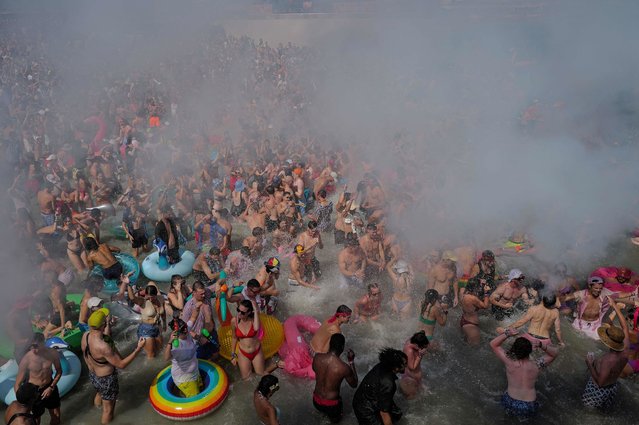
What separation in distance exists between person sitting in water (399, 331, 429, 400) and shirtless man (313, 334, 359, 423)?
33.2 inches

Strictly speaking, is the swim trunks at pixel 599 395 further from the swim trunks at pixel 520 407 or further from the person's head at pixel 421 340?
the person's head at pixel 421 340

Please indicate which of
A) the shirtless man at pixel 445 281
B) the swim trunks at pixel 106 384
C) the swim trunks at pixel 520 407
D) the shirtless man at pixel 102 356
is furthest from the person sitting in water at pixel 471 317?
the swim trunks at pixel 106 384

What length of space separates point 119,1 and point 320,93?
17.3 m

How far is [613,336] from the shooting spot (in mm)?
4859

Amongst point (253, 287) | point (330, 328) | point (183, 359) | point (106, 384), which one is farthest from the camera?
point (253, 287)

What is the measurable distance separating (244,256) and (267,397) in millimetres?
3888

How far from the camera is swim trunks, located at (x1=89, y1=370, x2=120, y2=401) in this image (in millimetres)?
4979

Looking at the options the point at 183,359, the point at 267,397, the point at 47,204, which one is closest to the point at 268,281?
the point at 183,359

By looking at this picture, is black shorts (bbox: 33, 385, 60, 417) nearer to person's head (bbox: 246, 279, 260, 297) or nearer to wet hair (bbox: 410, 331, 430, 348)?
person's head (bbox: 246, 279, 260, 297)

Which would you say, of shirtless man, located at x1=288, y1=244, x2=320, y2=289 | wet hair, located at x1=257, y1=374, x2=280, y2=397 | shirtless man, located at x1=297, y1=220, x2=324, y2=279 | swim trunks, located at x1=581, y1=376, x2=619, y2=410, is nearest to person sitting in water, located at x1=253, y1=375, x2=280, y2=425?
wet hair, located at x1=257, y1=374, x2=280, y2=397

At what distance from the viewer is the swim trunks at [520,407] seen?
16.6 ft

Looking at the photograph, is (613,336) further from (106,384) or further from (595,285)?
(106,384)

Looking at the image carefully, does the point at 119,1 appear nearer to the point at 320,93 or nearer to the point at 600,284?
the point at 320,93

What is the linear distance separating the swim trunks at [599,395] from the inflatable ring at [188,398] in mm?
4586
